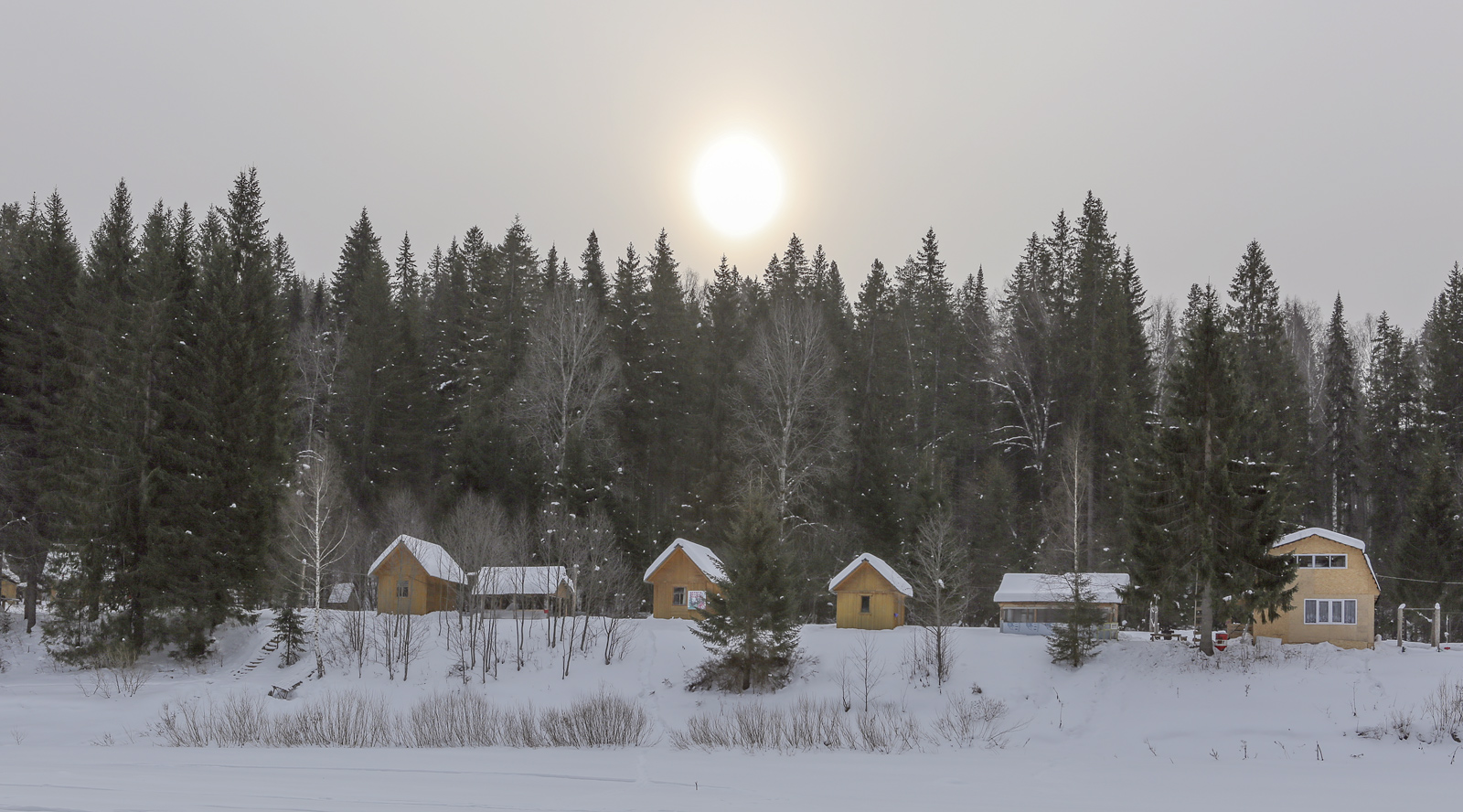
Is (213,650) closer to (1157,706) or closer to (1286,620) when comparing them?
(1157,706)

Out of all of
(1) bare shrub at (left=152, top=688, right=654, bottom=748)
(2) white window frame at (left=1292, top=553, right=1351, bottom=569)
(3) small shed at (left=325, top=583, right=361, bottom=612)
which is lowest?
(1) bare shrub at (left=152, top=688, right=654, bottom=748)

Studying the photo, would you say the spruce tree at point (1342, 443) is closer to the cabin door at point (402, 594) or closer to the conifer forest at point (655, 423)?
the conifer forest at point (655, 423)

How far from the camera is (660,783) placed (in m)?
16.1

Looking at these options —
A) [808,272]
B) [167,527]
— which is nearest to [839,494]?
[808,272]

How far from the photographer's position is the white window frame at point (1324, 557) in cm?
4072

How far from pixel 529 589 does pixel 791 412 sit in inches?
594

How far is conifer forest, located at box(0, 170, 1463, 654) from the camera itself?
3972 cm

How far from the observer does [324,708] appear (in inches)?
1372

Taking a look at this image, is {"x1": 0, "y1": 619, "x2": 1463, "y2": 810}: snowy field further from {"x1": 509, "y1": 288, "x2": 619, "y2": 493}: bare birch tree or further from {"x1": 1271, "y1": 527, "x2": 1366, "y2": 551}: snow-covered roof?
{"x1": 509, "y1": 288, "x2": 619, "y2": 493}: bare birch tree

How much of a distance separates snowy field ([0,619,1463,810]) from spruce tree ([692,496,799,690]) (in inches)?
40.1

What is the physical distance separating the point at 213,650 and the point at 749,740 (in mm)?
27634

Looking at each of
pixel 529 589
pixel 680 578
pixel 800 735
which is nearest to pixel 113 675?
pixel 529 589

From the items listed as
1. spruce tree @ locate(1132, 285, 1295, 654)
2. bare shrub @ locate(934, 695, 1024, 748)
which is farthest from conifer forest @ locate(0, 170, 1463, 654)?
bare shrub @ locate(934, 695, 1024, 748)

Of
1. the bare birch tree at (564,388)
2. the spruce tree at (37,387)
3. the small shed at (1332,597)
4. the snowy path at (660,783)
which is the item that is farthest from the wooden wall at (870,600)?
the spruce tree at (37,387)
